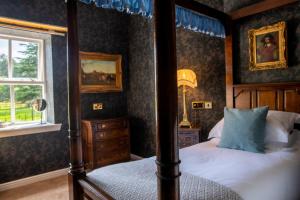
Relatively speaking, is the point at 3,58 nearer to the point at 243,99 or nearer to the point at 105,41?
the point at 105,41

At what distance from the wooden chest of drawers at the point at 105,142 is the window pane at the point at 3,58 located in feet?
4.40

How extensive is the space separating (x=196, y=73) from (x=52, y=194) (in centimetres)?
255

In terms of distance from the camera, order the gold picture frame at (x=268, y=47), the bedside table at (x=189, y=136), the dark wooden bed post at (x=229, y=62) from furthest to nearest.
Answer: the bedside table at (x=189, y=136) → the dark wooden bed post at (x=229, y=62) → the gold picture frame at (x=268, y=47)

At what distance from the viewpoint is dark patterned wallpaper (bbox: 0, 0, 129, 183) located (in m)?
3.25

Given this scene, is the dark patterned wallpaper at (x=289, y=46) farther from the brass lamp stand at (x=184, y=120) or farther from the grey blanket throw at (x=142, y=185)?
the grey blanket throw at (x=142, y=185)

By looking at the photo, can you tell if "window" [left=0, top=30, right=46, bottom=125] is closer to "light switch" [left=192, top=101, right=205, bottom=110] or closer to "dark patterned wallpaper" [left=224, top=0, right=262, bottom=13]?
"light switch" [left=192, top=101, right=205, bottom=110]

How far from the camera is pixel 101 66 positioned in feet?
13.7

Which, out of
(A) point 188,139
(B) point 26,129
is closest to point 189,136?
(A) point 188,139

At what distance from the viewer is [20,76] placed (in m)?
3.49

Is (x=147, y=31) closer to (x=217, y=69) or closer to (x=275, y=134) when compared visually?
(x=217, y=69)

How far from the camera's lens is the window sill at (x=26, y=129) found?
314 centimetres

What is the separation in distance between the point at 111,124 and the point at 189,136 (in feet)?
4.65

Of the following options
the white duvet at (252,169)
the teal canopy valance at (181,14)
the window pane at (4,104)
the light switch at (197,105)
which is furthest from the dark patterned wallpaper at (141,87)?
the window pane at (4,104)

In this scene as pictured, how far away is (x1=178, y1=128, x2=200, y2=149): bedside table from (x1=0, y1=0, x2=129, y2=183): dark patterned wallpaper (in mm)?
1744
